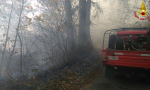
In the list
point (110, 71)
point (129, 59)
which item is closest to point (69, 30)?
point (110, 71)

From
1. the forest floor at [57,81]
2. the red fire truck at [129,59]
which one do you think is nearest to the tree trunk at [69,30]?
the forest floor at [57,81]

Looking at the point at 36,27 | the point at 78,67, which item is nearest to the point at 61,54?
the point at 78,67

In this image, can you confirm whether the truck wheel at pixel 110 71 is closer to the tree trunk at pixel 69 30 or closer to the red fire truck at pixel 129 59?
Result: the red fire truck at pixel 129 59

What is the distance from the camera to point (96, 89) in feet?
18.5

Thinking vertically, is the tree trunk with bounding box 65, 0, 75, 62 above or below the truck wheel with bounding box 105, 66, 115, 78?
above

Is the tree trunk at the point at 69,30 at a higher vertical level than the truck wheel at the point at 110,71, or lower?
higher

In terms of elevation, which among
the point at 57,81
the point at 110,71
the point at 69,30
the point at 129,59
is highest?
the point at 69,30

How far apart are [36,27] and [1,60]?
8.03 ft

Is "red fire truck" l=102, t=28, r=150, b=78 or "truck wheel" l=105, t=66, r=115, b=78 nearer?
"red fire truck" l=102, t=28, r=150, b=78

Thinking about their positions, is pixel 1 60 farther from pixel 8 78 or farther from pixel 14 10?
pixel 14 10

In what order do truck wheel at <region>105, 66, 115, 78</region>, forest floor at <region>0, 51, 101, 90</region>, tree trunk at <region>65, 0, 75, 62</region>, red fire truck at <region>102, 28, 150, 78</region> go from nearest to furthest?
forest floor at <region>0, 51, 101, 90</region> → red fire truck at <region>102, 28, 150, 78</region> → truck wheel at <region>105, 66, 115, 78</region> → tree trunk at <region>65, 0, 75, 62</region>

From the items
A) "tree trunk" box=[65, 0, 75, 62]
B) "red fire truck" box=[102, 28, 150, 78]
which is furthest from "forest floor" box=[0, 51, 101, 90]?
"red fire truck" box=[102, 28, 150, 78]

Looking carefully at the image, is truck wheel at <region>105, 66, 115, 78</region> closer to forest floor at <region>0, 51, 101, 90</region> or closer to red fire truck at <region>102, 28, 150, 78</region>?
red fire truck at <region>102, 28, 150, 78</region>

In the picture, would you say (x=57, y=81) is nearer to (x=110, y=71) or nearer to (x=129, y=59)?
(x=110, y=71)
